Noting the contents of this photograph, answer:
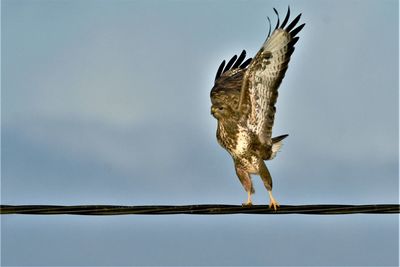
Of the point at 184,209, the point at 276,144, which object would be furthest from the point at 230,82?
the point at 184,209

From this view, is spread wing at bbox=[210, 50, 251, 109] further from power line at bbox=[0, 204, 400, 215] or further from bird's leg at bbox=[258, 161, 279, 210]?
power line at bbox=[0, 204, 400, 215]

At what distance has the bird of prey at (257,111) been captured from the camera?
10.2 metres

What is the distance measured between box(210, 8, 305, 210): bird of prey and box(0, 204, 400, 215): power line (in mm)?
2549

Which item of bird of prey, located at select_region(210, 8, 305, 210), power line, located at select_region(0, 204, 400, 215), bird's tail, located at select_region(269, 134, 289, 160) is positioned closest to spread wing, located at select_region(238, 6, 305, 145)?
bird of prey, located at select_region(210, 8, 305, 210)

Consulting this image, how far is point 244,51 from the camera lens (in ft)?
42.8

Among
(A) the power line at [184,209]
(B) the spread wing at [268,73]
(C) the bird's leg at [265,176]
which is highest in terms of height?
(B) the spread wing at [268,73]

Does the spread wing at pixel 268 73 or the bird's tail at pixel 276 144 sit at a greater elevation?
the spread wing at pixel 268 73

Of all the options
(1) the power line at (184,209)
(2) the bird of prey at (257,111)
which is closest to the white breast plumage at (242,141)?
(2) the bird of prey at (257,111)

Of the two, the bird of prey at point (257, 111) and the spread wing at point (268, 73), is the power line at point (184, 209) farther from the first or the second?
the spread wing at point (268, 73)

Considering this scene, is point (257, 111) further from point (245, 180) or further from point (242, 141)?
point (245, 180)

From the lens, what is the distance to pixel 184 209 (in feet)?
23.3

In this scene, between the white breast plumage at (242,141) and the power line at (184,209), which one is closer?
the power line at (184,209)

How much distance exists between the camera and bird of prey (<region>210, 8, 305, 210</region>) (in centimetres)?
1019

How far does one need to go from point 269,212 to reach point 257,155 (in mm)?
2863
